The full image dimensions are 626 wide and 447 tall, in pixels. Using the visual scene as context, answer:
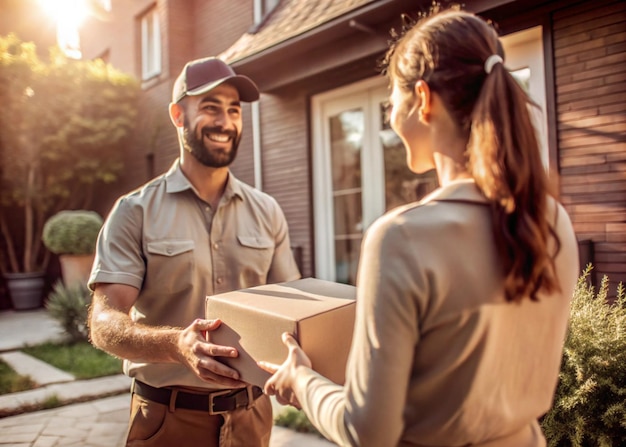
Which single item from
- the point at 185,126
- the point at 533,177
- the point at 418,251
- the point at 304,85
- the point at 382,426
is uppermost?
the point at 304,85

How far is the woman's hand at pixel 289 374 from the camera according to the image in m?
1.18

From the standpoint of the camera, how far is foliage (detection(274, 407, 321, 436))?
4.06 m

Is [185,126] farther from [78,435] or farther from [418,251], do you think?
[78,435]

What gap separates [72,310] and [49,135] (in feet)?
18.5

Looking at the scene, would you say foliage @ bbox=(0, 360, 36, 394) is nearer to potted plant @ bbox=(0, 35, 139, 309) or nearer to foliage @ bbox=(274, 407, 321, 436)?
foliage @ bbox=(274, 407, 321, 436)

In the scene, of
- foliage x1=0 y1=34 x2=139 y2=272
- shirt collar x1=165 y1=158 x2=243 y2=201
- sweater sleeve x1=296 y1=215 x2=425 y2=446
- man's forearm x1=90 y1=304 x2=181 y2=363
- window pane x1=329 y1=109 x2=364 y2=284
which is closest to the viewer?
sweater sleeve x1=296 y1=215 x2=425 y2=446

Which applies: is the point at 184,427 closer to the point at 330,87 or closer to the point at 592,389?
the point at 592,389

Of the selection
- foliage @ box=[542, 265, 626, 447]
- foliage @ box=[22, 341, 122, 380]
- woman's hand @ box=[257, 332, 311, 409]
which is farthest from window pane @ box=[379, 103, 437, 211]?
woman's hand @ box=[257, 332, 311, 409]

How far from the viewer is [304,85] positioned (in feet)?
22.2

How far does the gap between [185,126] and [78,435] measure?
3.11 m

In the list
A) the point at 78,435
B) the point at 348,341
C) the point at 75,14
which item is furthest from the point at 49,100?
the point at 348,341

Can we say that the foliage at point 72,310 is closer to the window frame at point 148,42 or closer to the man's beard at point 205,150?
the man's beard at point 205,150

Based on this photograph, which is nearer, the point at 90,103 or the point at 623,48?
the point at 623,48

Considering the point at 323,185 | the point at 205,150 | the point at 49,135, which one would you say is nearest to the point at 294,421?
the point at 205,150
